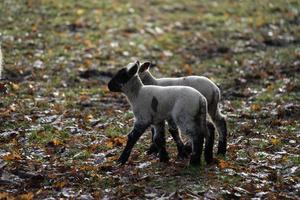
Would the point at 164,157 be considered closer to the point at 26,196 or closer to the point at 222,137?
the point at 222,137

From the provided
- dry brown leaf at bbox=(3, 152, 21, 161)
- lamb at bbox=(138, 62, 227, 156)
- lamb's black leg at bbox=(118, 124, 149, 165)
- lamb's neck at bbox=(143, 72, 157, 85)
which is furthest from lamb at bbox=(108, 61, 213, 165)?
dry brown leaf at bbox=(3, 152, 21, 161)

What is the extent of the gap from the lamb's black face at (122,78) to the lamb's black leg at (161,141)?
1.00 metres

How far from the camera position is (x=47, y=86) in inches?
678

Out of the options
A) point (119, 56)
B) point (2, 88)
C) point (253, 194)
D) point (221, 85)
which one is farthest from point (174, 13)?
point (253, 194)

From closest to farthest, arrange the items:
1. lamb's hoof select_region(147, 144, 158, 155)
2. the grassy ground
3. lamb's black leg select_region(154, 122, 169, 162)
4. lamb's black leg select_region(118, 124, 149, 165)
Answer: the grassy ground
lamb's black leg select_region(118, 124, 149, 165)
lamb's black leg select_region(154, 122, 169, 162)
lamb's hoof select_region(147, 144, 158, 155)

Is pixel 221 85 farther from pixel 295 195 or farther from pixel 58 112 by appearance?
pixel 295 195

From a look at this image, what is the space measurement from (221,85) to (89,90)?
12.3 feet

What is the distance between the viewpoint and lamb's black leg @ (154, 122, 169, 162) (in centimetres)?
1111

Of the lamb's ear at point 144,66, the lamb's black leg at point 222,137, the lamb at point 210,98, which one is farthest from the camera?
the lamb's ear at point 144,66

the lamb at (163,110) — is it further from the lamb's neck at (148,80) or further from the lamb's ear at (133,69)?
the lamb's neck at (148,80)

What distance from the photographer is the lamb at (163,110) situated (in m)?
10.3

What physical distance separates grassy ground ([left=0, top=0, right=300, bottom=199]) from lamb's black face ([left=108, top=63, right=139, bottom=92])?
137 centimetres

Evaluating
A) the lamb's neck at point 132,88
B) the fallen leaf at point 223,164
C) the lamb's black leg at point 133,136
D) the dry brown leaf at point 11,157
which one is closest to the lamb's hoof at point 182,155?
the fallen leaf at point 223,164

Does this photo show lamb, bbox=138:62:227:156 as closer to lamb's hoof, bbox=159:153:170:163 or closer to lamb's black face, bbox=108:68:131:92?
lamb's hoof, bbox=159:153:170:163
